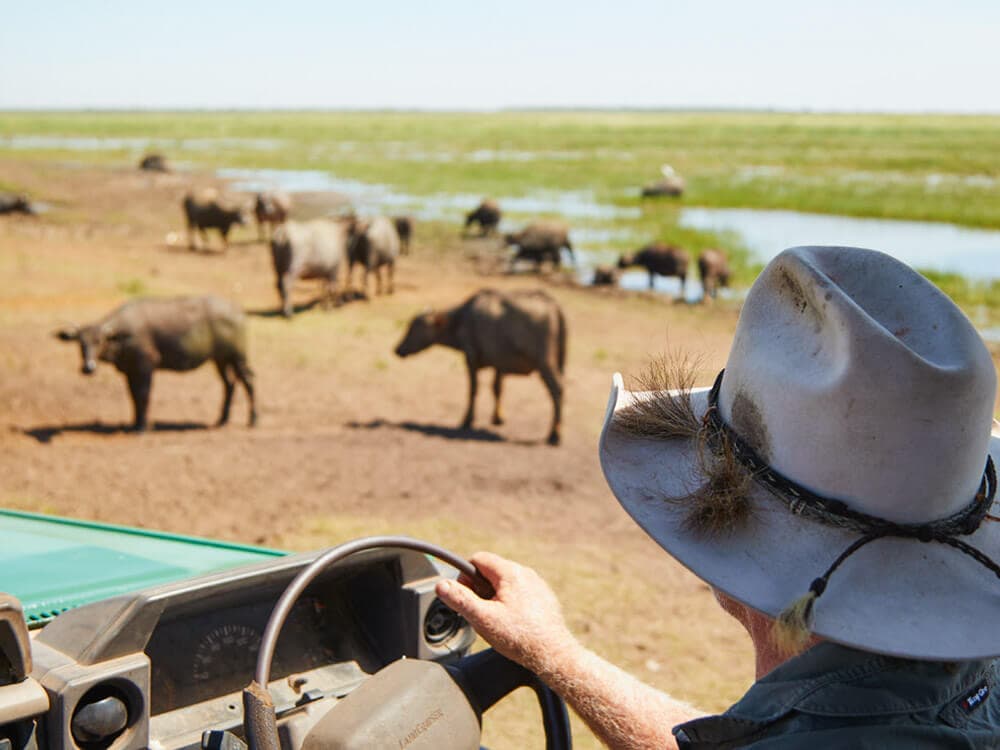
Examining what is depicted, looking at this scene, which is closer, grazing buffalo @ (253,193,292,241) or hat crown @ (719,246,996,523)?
hat crown @ (719,246,996,523)

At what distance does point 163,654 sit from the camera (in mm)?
2316

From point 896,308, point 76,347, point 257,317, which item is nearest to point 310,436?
point 76,347

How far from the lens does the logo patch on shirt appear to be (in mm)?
1656

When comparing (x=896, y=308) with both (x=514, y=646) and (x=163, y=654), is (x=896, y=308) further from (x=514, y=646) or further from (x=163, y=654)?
(x=163, y=654)

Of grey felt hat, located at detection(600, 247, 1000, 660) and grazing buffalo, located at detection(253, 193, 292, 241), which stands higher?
grey felt hat, located at detection(600, 247, 1000, 660)

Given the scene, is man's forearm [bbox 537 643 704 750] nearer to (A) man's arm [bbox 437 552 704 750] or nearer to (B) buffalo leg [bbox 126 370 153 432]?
(A) man's arm [bbox 437 552 704 750]

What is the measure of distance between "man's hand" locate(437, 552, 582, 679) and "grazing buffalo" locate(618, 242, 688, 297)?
20.3 metres

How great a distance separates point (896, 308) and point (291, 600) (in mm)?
1091

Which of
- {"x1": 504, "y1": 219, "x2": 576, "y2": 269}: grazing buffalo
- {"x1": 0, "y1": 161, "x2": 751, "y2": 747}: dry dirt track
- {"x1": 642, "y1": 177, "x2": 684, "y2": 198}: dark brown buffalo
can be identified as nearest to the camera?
{"x1": 0, "y1": 161, "x2": 751, "y2": 747}: dry dirt track

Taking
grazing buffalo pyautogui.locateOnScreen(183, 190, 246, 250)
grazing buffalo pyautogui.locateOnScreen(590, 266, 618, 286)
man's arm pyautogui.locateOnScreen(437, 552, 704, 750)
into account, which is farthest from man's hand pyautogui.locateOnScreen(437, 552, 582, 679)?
grazing buffalo pyautogui.locateOnScreen(183, 190, 246, 250)

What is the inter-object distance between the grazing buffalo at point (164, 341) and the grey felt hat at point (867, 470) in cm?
1010

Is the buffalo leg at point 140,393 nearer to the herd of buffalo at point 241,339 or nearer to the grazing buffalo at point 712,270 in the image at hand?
the herd of buffalo at point 241,339

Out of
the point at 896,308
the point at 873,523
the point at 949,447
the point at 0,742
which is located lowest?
the point at 0,742

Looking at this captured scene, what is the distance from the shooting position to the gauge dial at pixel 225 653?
2395 millimetres
